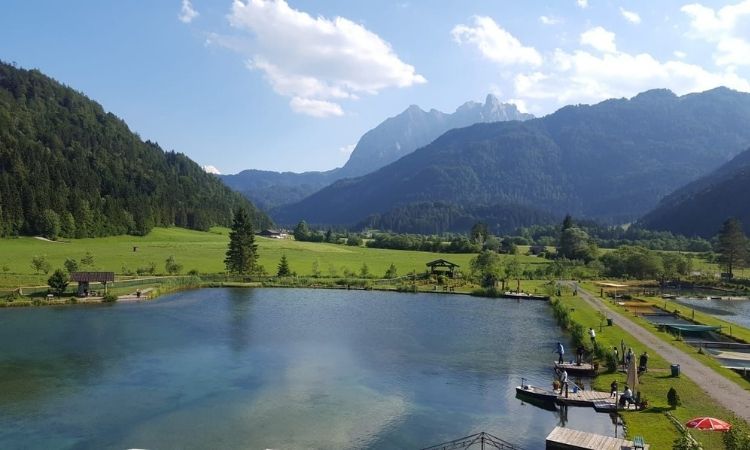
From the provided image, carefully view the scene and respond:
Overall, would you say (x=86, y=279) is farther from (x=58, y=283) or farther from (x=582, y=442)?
(x=582, y=442)

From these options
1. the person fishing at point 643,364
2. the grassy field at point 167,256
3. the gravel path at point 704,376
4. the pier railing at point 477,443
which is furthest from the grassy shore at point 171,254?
the pier railing at point 477,443

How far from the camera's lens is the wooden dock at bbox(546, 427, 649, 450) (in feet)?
84.5

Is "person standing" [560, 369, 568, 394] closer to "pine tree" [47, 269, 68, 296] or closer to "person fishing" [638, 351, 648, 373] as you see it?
"person fishing" [638, 351, 648, 373]

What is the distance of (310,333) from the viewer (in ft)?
181

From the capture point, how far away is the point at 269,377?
39.4 meters

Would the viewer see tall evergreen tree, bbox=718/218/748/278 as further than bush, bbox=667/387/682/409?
Yes

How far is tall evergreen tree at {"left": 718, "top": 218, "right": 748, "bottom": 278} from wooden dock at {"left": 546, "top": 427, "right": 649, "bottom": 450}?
4074 inches

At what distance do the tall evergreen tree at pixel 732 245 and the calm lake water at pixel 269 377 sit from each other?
68.0 metres

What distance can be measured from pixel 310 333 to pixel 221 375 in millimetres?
15860

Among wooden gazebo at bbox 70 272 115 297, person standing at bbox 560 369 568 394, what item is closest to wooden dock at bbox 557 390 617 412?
person standing at bbox 560 369 568 394

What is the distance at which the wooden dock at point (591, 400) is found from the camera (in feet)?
107

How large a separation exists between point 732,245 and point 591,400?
97.3 meters

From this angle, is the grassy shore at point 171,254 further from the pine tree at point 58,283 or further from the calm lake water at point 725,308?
the calm lake water at point 725,308

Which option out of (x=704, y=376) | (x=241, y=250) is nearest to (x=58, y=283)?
(x=241, y=250)
